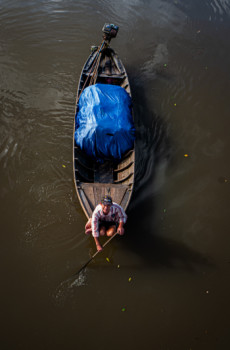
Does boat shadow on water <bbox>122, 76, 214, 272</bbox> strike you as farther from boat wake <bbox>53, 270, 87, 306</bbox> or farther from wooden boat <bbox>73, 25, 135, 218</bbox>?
boat wake <bbox>53, 270, 87, 306</bbox>

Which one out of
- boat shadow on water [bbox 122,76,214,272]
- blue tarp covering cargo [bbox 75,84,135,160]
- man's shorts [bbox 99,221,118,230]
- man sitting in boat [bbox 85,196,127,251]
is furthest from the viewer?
blue tarp covering cargo [bbox 75,84,135,160]

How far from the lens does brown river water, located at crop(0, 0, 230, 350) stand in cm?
581

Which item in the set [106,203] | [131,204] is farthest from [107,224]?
[131,204]

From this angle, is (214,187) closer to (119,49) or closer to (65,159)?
(65,159)

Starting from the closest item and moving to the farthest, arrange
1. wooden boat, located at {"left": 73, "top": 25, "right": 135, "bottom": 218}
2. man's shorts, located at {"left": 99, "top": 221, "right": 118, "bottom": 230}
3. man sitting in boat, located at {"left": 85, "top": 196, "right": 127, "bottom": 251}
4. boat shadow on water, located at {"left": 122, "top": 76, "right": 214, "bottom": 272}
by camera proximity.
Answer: man sitting in boat, located at {"left": 85, "top": 196, "right": 127, "bottom": 251}, man's shorts, located at {"left": 99, "top": 221, "right": 118, "bottom": 230}, wooden boat, located at {"left": 73, "top": 25, "right": 135, "bottom": 218}, boat shadow on water, located at {"left": 122, "top": 76, "right": 214, "bottom": 272}

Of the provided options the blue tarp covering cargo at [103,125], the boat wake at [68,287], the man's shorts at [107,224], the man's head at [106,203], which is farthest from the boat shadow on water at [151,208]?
the man's head at [106,203]

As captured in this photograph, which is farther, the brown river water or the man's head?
the brown river water

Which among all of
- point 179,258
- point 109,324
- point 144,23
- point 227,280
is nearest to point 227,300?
point 227,280

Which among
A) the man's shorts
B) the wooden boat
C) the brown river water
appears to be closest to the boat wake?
the brown river water

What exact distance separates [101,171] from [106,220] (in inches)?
75.4

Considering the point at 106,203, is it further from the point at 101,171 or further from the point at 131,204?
the point at 101,171

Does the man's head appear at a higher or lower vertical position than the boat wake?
higher

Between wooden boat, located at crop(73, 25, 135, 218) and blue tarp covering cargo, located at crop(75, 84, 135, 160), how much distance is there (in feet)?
1.11

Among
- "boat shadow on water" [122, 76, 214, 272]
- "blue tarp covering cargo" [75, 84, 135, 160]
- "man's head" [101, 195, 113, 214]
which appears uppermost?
"blue tarp covering cargo" [75, 84, 135, 160]
